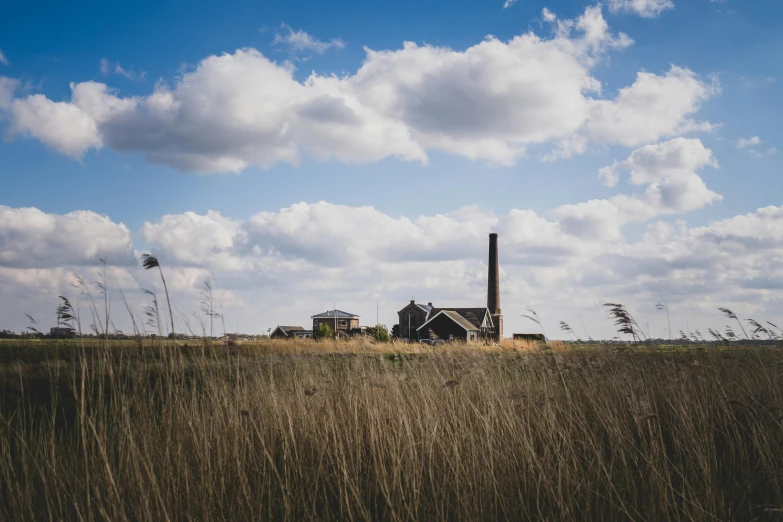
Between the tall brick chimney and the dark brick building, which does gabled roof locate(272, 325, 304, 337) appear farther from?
the tall brick chimney

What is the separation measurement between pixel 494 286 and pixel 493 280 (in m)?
0.45

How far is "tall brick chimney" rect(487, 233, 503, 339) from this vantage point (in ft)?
129

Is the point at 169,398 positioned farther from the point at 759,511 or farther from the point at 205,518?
the point at 759,511

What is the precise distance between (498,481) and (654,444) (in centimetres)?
110

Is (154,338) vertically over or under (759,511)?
over

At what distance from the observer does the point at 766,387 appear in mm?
6246

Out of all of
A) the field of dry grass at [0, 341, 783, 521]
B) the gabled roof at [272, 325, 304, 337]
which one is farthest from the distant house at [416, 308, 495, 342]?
the field of dry grass at [0, 341, 783, 521]

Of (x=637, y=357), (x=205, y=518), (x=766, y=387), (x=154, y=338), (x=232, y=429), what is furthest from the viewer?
(x=637, y=357)

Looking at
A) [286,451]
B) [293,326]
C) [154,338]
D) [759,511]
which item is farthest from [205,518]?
[293,326]

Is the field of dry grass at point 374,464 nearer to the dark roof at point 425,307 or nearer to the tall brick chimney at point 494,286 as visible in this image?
the tall brick chimney at point 494,286

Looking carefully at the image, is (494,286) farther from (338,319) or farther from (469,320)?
(338,319)

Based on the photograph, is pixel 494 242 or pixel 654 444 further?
pixel 494 242

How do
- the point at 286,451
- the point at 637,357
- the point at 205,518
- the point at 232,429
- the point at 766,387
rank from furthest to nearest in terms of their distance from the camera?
the point at 637,357
the point at 766,387
the point at 232,429
the point at 286,451
the point at 205,518

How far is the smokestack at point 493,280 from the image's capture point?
39281mm
